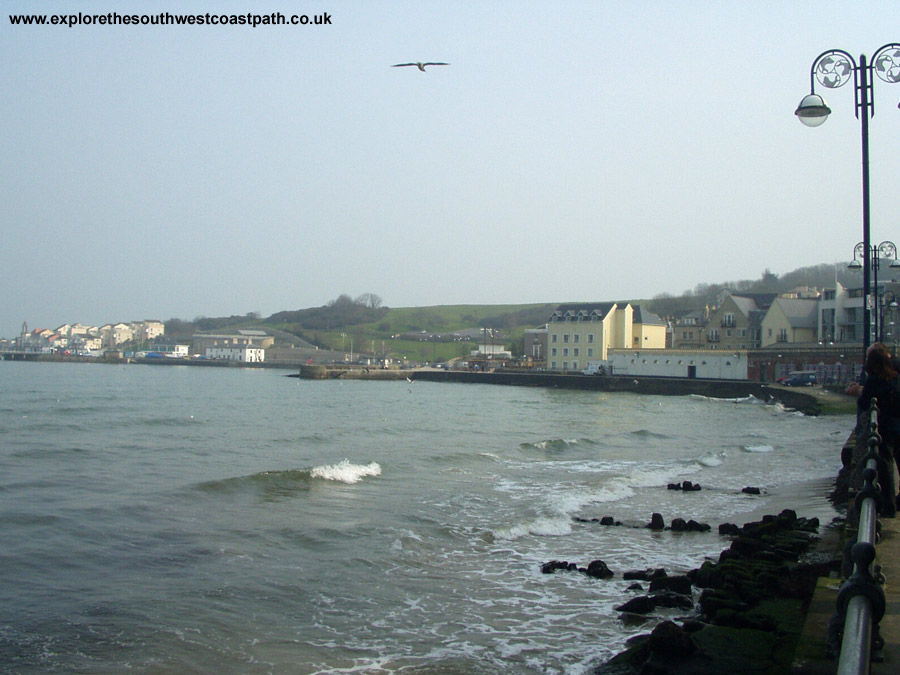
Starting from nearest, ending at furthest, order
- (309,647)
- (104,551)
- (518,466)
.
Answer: (309,647), (104,551), (518,466)

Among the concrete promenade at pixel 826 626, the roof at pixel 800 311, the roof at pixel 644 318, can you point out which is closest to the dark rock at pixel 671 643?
the concrete promenade at pixel 826 626

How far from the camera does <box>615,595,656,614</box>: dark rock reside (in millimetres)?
8578

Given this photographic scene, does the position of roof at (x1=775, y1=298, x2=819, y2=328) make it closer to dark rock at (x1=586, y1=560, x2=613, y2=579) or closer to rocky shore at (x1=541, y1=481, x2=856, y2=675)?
rocky shore at (x1=541, y1=481, x2=856, y2=675)

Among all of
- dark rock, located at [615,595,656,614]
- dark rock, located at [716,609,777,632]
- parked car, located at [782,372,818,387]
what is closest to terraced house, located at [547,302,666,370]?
parked car, located at [782,372,818,387]

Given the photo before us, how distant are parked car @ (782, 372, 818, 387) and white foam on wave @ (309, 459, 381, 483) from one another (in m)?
42.8

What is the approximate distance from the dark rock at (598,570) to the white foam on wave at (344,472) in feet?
30.1

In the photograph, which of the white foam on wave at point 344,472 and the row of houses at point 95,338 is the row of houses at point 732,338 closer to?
the white foam on wave at point 344,472

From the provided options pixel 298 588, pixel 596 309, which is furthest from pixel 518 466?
pixel 596 309

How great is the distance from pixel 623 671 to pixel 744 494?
37.9 ft

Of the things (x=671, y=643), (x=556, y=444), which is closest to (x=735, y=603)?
(x=671, y=643)

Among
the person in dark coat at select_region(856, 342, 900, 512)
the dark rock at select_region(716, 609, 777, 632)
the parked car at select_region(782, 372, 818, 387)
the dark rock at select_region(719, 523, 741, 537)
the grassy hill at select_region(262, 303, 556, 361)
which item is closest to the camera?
the person in dark coat at select_region(856, 342, 900, 512)

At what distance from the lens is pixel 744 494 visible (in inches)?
675

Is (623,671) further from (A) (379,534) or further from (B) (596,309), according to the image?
(B) (596,309)

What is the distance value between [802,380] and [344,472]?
45.1 metres
